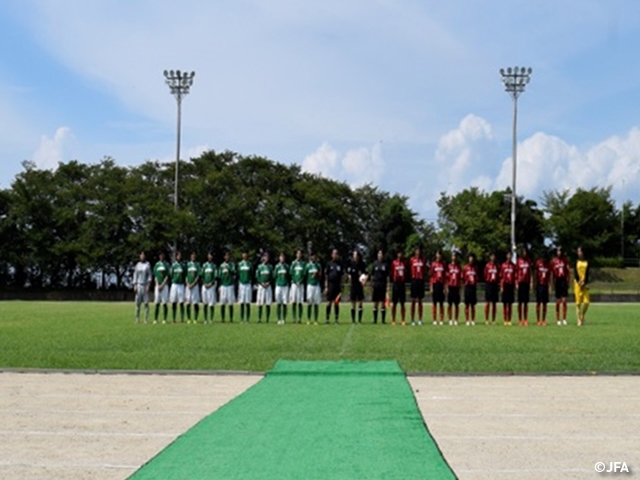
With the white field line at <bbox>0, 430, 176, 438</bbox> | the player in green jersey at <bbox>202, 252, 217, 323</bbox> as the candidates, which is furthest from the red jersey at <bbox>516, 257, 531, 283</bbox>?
the white field line at <bbox>0, 430, 176, 438</bbox>

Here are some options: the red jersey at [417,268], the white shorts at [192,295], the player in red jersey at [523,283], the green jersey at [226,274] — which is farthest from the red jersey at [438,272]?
the white shorts at [192,295]

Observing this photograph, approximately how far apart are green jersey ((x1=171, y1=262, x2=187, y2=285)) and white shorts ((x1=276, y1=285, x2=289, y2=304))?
2811 millimetres

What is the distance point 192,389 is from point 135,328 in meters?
12.4

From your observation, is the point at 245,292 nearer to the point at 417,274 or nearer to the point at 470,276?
the point at 417,274

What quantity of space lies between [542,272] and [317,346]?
36.1ft

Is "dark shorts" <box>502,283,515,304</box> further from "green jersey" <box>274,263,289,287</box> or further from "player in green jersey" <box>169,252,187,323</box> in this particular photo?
"player in green jersey" <box>169,252,187,323</box>

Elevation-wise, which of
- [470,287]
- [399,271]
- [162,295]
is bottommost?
[162,295]

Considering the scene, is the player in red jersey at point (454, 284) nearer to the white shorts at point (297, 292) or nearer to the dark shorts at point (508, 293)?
the dark shorts at point (508, 293)

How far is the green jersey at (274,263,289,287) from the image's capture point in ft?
84.4

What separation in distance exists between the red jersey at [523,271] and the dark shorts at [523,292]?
12cm

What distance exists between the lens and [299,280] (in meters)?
25.5

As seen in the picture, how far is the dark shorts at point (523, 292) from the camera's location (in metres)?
25.8

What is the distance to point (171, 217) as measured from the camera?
199 ft

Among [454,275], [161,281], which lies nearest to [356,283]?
[454,275]
